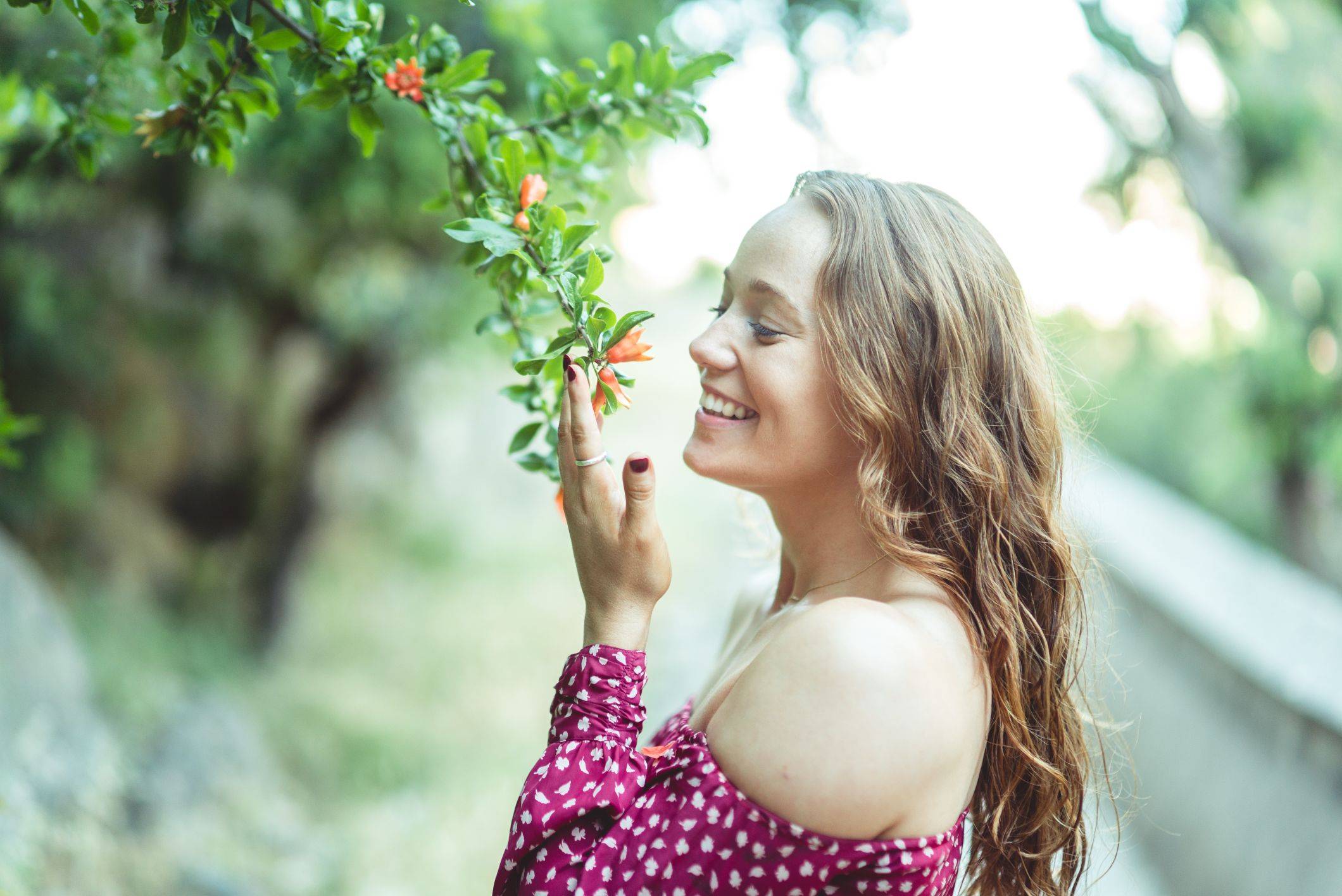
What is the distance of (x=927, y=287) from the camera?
144cm

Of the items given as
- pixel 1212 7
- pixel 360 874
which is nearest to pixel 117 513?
pixel 360 874

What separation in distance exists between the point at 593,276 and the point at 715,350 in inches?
9.7

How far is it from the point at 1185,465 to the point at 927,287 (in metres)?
11.7

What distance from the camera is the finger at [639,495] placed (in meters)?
1.27

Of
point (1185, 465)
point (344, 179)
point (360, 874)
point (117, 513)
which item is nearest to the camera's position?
point (344, 179)

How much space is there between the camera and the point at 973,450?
56.2 inches

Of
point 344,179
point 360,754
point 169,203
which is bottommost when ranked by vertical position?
point 360,754

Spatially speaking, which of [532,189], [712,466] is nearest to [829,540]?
[712,466]

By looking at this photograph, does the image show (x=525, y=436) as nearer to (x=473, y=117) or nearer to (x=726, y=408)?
(x=726, y=408)

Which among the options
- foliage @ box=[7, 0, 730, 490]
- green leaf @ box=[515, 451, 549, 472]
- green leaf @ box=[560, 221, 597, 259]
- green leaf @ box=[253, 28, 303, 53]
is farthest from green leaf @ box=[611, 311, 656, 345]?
green leaf @ box=[253, 28, 303, 53]

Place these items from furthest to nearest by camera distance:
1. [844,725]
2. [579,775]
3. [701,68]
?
[701,68] → [579,775] → [844,725]

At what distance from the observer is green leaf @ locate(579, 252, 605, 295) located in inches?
49.6

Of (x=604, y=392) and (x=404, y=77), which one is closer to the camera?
(x=604, y=392)

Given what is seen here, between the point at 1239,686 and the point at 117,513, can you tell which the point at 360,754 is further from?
the point at 1239,686
